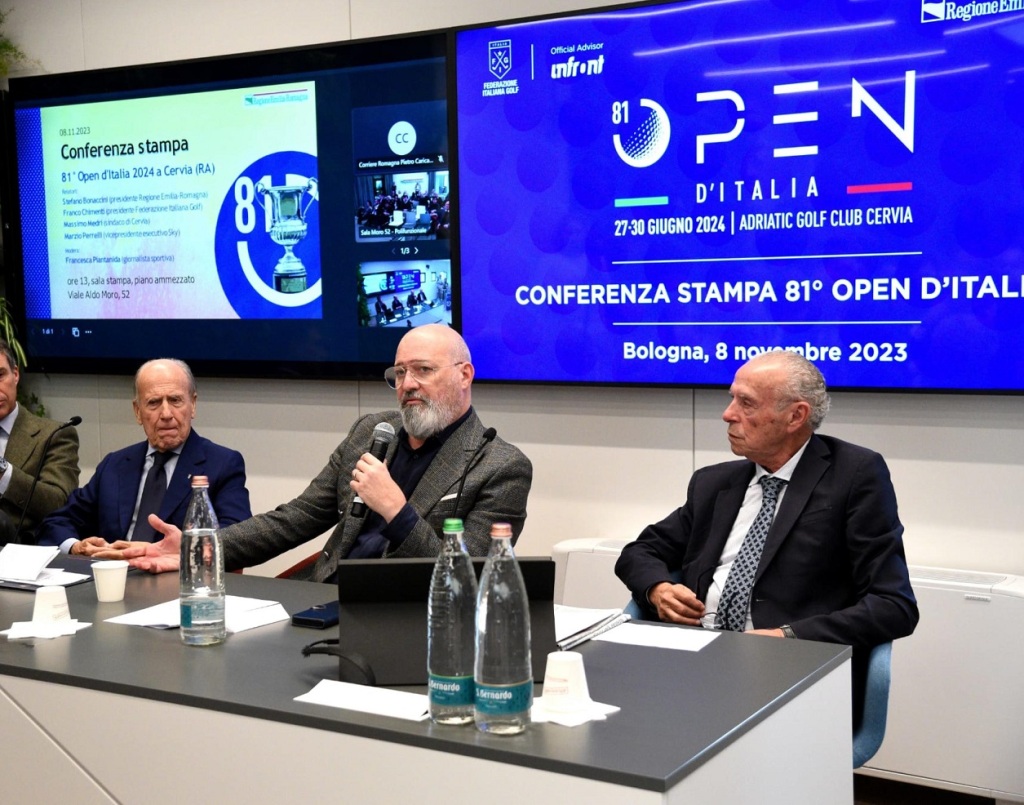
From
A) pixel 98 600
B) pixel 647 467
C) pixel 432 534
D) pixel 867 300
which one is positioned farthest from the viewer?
pixel 647 467

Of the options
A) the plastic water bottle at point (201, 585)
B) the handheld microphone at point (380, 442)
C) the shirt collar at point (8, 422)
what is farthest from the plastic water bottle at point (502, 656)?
the shirt collar at point (8, 422)

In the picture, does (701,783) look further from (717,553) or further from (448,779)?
(717,553)

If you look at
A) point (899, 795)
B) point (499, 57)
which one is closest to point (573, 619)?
point (899, 795)

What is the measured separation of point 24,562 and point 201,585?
0.83m

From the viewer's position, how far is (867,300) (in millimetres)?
3742

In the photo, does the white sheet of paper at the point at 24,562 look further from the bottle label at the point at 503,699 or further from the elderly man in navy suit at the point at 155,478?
the bottle label at the point at 503,699

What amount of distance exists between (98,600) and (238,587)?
32 cm

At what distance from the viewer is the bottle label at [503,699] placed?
1762 mm

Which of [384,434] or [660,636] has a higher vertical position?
[384,434]

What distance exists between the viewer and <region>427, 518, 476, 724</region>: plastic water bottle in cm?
182

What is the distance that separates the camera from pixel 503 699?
1762mm

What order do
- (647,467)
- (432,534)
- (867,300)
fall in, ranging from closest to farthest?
1. (432,534)
2. (867,300)
3. (647,467)

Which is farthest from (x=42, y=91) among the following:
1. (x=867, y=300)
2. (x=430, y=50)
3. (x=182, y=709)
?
(x=182, y=709)

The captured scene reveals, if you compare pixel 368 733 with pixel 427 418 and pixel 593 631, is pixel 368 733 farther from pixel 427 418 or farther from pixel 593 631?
pixel 427 418
